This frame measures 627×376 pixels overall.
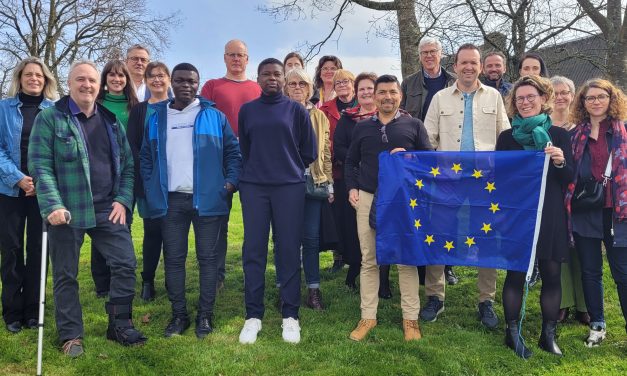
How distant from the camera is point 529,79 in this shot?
4.77 m

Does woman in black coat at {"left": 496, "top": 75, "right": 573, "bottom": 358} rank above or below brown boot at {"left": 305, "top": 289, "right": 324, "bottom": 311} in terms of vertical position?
above

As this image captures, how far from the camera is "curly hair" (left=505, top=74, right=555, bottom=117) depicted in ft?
15.6

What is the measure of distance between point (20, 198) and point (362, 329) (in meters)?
3.60

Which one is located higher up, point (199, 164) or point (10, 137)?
point (10, 137)

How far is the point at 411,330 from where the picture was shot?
16.9 feet

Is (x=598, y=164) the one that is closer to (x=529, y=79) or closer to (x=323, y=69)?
(x=529, y=79)

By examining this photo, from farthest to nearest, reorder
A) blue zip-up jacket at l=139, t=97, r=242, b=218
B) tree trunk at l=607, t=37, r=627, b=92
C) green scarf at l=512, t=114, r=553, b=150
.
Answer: tree trunk at l=607, t=37, r=627, b=92 → blue zip-up jacket at l=139, t=97, r=242, b=218 → green scarf at l=512, t=114, r=553, b=150

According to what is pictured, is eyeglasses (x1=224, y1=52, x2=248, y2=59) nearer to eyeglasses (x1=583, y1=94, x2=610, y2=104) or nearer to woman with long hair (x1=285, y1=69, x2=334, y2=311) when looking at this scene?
woman with long hair (x1=285, y1=69, x2=334, y2=311)

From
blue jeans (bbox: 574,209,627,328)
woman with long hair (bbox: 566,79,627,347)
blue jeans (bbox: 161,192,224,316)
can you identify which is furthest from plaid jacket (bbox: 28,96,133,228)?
blue jeans (bbox: 574,209,627,328)

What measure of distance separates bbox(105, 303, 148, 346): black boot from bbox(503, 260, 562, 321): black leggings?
350cm

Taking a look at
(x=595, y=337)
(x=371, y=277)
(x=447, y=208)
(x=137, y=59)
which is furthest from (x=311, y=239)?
(x=137, y=59)

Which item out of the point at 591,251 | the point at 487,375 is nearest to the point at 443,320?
the point at 487,375

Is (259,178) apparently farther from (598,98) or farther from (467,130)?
(598,98)

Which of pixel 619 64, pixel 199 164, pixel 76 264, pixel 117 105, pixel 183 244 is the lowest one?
pixel 76 264
